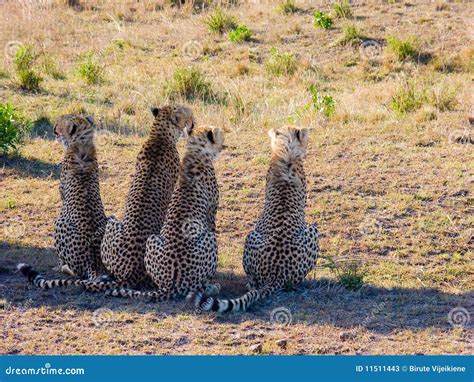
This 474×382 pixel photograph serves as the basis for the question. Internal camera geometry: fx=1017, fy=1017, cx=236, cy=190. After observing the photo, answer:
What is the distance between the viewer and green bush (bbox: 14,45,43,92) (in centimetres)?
1179

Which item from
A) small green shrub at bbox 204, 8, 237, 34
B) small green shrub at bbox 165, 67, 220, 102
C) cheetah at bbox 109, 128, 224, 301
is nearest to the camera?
cheetah at bbox 109, 128, 224, 301

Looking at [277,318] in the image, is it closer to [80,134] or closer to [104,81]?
[80,134]

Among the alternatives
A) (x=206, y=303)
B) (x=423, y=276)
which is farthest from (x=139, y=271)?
(x=423, y=276)

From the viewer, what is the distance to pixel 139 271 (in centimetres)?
647

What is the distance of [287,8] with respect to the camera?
1477cm

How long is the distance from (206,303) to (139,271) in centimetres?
63
